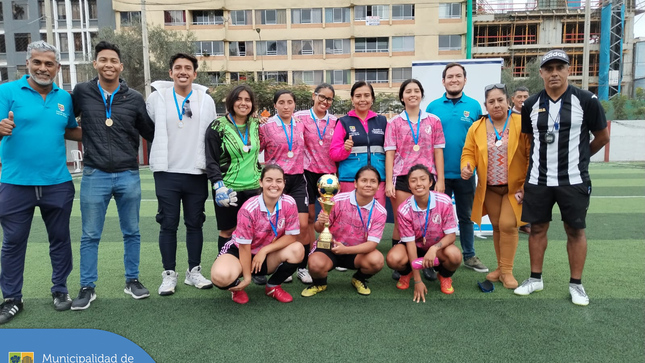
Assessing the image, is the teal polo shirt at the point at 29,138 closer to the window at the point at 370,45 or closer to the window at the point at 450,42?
the window at the point at 370,45

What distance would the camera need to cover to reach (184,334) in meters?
2.96

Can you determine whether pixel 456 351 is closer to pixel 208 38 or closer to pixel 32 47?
pixel 32 47

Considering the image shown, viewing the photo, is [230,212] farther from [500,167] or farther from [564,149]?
[564,149]

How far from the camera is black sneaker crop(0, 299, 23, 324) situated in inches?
125

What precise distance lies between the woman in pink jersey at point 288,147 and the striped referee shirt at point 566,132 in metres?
2.01

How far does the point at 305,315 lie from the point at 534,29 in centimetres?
4398

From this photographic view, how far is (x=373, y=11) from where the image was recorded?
33.5 metres

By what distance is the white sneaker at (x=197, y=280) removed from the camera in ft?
12.7

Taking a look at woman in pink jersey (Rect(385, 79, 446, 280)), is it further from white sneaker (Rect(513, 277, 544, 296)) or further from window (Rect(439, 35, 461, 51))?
window (Rect(439, 35, 461, 51))

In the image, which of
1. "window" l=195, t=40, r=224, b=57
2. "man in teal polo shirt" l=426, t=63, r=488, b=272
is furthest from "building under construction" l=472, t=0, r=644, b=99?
"man in teal polo shirt" l=426, t=63, r=488, b=272

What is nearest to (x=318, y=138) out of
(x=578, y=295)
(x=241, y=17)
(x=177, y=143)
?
(x=177, y=143)

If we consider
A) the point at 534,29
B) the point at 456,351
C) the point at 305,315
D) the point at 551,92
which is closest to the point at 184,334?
the point at 305,315

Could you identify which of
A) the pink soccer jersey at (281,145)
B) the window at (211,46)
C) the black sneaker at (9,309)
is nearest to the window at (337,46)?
the window at (211,46)

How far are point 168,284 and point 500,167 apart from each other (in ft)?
10.2
